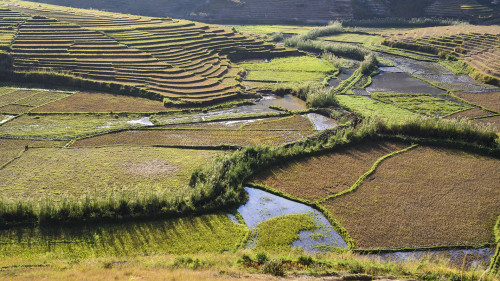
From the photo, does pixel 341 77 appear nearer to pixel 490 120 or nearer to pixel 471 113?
pixel 471 113

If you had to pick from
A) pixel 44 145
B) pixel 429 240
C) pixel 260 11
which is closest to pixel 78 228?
pixel 44 145

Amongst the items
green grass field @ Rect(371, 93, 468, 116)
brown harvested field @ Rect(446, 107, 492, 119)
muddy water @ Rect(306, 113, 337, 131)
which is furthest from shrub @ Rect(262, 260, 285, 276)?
brown harvested field @ Rect(446, 107, 492, 119)

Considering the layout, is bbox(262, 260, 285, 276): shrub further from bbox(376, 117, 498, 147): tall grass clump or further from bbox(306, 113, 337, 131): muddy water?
bbox(306, 113, 337, 131): muddy water

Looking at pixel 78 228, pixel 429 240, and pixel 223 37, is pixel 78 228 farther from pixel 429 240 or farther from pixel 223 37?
pixel 223 37

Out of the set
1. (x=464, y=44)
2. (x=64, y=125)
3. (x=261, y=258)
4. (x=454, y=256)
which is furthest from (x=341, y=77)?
(x=261, y=258)

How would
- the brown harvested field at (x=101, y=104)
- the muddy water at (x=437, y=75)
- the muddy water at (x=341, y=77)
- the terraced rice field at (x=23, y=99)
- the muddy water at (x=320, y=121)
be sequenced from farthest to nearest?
1. the muddy water at (x=341, y=77)
2. the muddy water at (x=437, y=75)
3. the brown harvested field at (x=101, y=104)
4. the terraced rice field at (x=23, y=99)
5. the muddy water at (x=320, y=121)

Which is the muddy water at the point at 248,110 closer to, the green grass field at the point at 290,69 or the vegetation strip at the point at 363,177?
the green grass field at the point at 290,69

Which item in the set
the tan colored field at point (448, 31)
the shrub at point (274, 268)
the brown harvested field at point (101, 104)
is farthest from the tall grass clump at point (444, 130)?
the tan colored field at point (448, 31)
